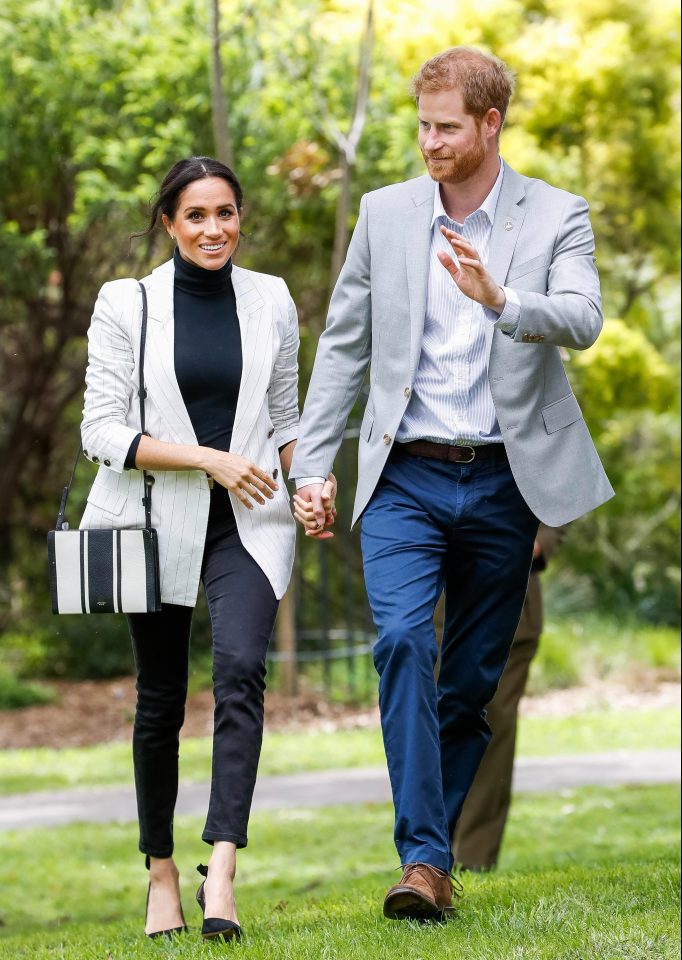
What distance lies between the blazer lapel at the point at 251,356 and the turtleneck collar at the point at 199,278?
0.22 feet

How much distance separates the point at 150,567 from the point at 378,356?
91cm

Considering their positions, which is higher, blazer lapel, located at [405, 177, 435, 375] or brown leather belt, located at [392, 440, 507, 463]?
blazer lapel, located at [405, 177, 435, 375]

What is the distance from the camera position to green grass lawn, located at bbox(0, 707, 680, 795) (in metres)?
11.1

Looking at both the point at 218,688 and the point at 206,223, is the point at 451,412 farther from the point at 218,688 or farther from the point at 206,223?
the point at 218,688

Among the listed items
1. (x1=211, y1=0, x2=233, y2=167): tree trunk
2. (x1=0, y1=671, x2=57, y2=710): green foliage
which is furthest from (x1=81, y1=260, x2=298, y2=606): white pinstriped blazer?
(x1=0, y1=671, x2=57, y2=710): green foliage

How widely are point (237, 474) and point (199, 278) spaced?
687mm

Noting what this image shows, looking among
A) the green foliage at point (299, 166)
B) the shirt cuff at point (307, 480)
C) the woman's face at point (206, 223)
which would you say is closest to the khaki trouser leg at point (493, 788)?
the shirt cuff at point (307, 480)

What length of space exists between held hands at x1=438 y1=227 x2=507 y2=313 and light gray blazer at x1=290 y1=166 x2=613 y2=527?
0.26 metres

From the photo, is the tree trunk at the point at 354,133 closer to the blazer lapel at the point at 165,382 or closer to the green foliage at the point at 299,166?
the green foliage at the point at 299,166

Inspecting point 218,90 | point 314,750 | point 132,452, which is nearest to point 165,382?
point 132,452

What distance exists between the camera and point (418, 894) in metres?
3.92

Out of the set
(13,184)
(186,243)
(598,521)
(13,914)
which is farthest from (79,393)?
(186,243)

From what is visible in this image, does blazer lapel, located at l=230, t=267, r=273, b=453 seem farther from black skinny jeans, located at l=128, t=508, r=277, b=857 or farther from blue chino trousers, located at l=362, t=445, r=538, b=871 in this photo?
blue chino trousers, located at l=362, t=445, r=538, b=871

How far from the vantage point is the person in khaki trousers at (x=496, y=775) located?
627 centimetres
